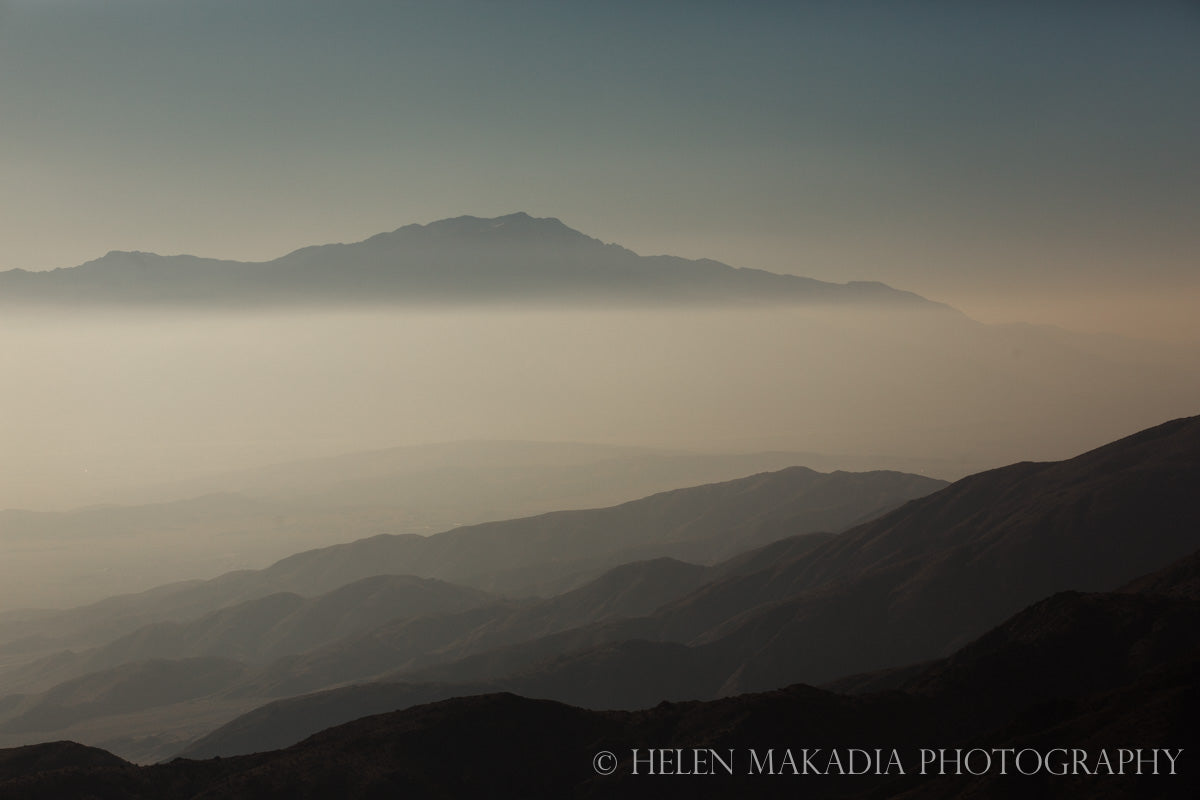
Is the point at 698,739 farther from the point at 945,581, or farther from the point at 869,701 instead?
the point at 945,581

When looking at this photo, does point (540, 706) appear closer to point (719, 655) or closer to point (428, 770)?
point (428, 770)

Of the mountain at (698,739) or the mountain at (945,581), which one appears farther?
the mountain at (945,581)

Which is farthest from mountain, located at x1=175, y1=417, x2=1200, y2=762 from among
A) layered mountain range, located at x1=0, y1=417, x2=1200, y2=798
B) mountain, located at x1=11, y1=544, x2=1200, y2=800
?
mountain, located at x1=11, y1=544, x2=1200, y2=800

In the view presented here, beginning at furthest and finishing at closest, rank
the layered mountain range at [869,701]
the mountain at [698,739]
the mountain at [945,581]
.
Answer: the mountain at [945,581], the mountain at [698,739], the layered mountain range at [869,701]

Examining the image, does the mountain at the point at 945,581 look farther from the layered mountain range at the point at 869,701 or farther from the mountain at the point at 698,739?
the mountain at the point at 698,739

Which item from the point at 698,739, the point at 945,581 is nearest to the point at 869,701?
the point at 698,739

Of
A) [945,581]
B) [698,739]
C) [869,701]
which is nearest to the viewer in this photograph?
[698,739]

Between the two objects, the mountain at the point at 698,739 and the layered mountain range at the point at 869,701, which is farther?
the mountain at the point at 698,739

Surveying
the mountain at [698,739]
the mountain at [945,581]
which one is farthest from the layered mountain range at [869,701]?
the mountain at [945,581]

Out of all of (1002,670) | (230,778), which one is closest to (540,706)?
(230,778)

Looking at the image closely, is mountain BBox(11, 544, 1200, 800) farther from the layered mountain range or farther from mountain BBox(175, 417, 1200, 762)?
mountain BBox(175, 417, 1200, 762)

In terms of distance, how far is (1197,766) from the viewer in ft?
125

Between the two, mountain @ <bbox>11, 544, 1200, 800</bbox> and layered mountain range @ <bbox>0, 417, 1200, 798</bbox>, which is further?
mountain @ <bbox>11, 544, 1200, 800</bbox>

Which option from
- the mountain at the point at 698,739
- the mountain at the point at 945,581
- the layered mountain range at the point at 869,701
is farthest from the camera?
the mountain at the point at 945,581
